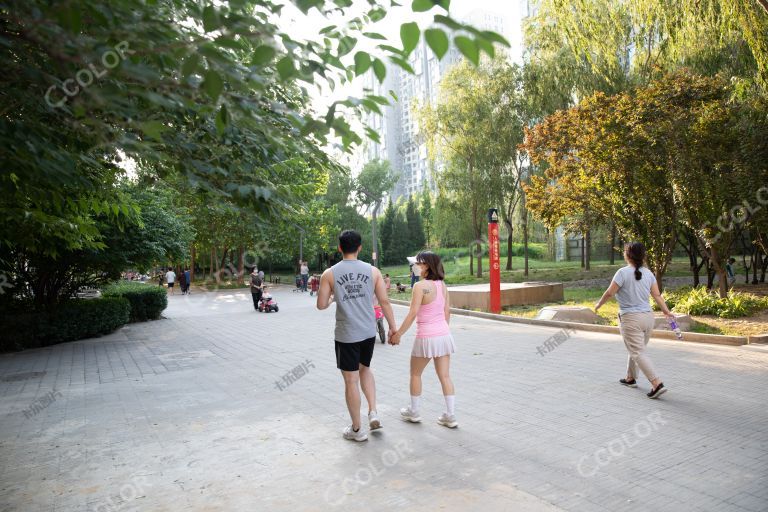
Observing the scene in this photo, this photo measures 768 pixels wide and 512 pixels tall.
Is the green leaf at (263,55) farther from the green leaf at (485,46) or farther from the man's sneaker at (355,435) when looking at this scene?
the man's sneaker at (355,435)

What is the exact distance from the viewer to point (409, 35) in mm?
2217

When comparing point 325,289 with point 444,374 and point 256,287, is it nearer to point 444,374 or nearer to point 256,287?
point 444,374

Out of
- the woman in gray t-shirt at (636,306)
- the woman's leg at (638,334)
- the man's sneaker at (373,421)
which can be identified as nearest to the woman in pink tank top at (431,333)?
the man's sneaker at (373,421)

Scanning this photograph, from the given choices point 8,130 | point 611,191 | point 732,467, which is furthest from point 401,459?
point 611,191

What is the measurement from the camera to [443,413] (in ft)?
17.9

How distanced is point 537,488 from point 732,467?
1.55 m

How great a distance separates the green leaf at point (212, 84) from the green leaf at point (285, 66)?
276 mm

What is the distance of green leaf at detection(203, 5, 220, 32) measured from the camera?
A: 2273 millimetres

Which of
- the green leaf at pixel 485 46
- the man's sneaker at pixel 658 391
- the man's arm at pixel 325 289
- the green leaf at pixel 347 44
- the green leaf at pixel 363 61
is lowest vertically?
the man's sneaker at pixel 658 391

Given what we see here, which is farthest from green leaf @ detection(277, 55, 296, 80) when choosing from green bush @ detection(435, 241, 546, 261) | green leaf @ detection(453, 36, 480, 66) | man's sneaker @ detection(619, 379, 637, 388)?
green bush @ detection(435, 241, 546, 261)

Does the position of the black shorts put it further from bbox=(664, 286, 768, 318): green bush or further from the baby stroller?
the baby stroller

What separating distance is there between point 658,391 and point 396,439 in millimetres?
3062

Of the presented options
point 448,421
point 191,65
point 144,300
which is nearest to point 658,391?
point 448,421

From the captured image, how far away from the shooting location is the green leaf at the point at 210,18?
227 centimetres
